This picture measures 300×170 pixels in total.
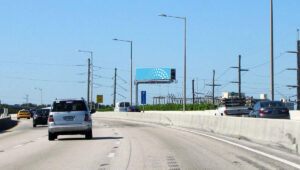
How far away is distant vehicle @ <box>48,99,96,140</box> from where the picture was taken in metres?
22.5

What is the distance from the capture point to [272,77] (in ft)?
101

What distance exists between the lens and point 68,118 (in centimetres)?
2262

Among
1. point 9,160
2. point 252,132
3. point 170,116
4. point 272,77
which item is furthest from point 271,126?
point 170,116

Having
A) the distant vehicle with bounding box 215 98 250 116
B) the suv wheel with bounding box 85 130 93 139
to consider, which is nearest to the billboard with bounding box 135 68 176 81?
the distant vehicle with bounding box 215 98 250 116

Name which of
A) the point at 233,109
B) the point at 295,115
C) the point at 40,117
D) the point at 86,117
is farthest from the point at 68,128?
the point at 233,109

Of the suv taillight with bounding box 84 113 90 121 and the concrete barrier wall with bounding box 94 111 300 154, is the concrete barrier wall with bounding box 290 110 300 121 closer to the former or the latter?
the concrete barrier wall with bounding box 94 111 300 154

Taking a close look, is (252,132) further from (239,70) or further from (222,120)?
(239,70)

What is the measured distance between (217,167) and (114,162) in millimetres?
2677

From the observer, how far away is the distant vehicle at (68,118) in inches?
885

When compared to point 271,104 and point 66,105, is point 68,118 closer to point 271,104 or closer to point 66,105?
point 66,105

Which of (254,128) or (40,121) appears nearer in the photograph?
(254,128)

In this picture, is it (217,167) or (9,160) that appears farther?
(9,160)

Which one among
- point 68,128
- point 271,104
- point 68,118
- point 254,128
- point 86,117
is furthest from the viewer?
point 271,104

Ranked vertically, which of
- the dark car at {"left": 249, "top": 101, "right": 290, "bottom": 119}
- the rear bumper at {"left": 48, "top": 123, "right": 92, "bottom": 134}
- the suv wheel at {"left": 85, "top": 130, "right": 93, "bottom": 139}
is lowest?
the suv wheel at {"left": 85, "top": 130, "right": 93, "bottom": 139}
